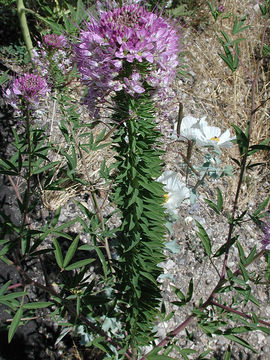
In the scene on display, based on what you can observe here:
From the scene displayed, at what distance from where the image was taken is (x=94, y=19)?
0.82 meters

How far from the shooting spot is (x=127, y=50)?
73 cm

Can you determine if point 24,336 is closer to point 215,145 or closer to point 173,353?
point 173,353

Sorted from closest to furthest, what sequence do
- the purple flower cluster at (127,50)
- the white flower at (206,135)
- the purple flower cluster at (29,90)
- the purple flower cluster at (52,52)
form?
1. the purple flower cluster at (127,50)
2. the purple flower cluster at (29,90)
3. the white flower at (206,135)
4. the purple flower cluster at (52,52)

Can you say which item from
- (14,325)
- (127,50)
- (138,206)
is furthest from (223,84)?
(14,325)

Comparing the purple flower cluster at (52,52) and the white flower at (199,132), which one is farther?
the purple flower cluster at (52,52)

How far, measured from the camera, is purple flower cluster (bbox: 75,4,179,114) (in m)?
0.74

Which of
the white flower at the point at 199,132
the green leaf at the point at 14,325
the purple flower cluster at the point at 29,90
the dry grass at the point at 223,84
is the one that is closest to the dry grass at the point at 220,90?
the dry grass at the point at 223,84

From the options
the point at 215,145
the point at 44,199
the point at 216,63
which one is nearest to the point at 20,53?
the point at 44,199

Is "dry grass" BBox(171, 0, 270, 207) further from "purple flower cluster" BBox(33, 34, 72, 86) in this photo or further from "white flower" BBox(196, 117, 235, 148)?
"purple flower cluster" BBox(33, 34, 72, 86)

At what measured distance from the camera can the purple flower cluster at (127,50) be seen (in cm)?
74

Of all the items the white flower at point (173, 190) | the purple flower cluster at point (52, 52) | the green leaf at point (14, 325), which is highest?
the purple flower cluster at point (52, 52)

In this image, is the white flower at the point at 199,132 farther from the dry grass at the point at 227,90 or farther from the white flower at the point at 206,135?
the dry grass at the point at 227,90

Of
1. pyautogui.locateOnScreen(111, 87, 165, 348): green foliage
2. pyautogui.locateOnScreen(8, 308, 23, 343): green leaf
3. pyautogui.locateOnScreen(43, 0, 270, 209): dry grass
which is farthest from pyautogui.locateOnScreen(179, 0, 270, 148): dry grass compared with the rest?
pyautogui.locateOnScreen(8, 308, 23, 343): green leaf

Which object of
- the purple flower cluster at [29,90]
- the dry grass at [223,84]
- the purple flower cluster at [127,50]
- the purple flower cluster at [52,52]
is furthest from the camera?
the dry grass at [223,84]
